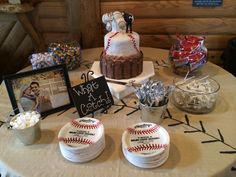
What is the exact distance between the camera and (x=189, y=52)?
1.43 metres

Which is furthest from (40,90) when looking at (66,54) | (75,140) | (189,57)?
(189,57)

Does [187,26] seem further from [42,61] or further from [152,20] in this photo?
[42,61]

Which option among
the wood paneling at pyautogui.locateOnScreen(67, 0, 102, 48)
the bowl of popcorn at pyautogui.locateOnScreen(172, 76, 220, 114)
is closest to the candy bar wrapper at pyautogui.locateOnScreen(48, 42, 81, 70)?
the wood paneling at pyautogui.locateOnScreen(67, 0, 102, 48)

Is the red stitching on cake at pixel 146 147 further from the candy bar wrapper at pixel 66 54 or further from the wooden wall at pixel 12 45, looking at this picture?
the wooden wall at pixel 12 45

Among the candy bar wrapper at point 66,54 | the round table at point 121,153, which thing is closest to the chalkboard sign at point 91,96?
the round table at point 121,153

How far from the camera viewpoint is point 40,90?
114cm

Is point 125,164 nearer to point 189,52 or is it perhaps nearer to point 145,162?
point 145,162

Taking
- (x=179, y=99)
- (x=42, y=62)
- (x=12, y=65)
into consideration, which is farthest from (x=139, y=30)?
(x=12, y=65)

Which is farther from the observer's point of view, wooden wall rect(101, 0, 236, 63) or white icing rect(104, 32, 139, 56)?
wooden wall rect(101, 0, 236, 63)

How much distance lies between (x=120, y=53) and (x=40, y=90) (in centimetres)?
42

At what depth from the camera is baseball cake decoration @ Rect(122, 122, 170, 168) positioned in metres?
0.86

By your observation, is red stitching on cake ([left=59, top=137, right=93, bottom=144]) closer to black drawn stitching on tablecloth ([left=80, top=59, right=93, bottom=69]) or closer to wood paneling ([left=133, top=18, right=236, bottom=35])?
black drawn stitching on tablecloth ([left=80, top=59, right=93, bottom=69])

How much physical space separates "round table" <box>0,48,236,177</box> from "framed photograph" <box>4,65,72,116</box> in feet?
0.17

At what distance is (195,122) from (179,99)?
13 centimetres
